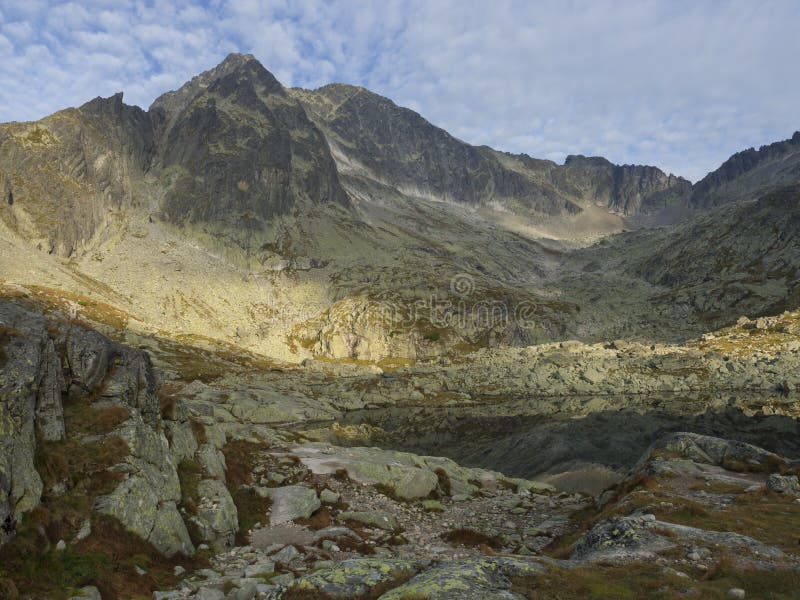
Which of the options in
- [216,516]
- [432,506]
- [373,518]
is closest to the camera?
[216,516]

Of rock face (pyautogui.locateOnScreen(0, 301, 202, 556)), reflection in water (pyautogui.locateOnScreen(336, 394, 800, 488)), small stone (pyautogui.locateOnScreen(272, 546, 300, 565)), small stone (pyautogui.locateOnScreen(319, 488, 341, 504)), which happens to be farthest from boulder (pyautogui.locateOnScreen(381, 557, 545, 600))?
reflection in water (pyautogui.locateOnScreen(336, 394, 800, 488))

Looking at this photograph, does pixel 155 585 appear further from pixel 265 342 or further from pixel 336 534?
pixel 265 342

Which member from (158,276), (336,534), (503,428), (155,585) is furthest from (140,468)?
(158,276)

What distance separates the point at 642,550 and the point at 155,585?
15.7 metres

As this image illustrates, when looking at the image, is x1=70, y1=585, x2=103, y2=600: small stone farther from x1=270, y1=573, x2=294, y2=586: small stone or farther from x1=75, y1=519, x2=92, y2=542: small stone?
x1=270, y1=573, x2=294, y2=586: small stone

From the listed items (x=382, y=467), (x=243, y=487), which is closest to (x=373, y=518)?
(x=382, y=467)

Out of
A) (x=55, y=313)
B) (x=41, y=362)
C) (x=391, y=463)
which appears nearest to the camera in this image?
(x=41, y=362)

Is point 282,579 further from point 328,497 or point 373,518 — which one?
point 328,497

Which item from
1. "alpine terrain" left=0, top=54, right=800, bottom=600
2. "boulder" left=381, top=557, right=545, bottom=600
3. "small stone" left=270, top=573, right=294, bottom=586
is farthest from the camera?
"small stone" left=270, top=573, right=294, bottom=586

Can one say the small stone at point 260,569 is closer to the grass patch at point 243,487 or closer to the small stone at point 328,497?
the grass patch at point 243,487

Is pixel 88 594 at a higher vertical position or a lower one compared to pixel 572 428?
higher

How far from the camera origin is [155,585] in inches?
590

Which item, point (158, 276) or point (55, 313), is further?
point (158, 276)

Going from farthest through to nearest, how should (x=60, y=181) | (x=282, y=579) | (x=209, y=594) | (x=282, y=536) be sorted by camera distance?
(x=60, y=181) < (x=282, y=536) < (x=282, y=579) < (x=209, y=594)
